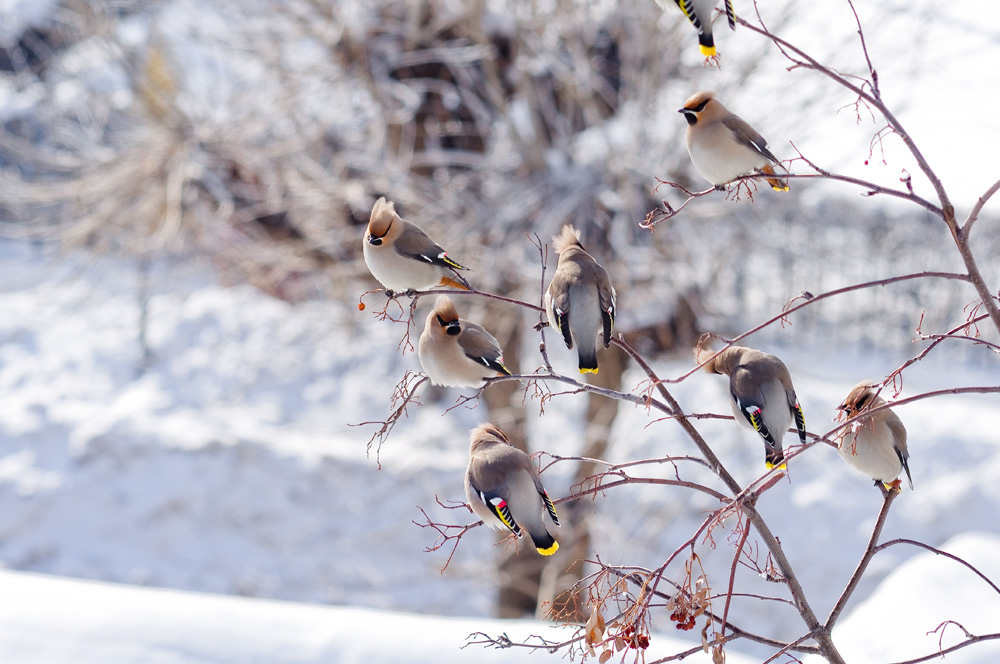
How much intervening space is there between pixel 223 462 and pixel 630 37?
5578 mm

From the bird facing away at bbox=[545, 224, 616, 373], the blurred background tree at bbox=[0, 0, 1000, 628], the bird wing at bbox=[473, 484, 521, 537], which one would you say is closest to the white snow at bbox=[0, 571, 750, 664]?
the bird wing at bbox=[473, 484, 521, 537]

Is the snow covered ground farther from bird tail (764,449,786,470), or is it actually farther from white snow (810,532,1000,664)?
bird tail (764,449,786,470)

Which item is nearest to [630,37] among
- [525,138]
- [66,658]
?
[525,138]

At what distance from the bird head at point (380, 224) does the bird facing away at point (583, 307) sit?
489 mm

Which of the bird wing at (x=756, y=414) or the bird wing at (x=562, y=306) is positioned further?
the bird wing at (x=562, y=306)

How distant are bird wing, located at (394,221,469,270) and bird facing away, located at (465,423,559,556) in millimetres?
566

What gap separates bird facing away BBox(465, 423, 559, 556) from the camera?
1680mm

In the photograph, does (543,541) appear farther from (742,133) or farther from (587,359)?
(742,133)

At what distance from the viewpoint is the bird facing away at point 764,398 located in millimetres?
1653

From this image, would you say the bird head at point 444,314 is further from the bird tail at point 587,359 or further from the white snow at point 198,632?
the white snow at point 198,632

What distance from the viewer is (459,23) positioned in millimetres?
5707

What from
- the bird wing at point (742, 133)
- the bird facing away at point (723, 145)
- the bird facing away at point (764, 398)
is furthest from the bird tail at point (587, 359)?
the bird wing at point (742, 133)

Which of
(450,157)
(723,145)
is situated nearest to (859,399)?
(723,145)

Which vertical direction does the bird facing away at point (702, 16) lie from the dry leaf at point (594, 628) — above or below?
above
